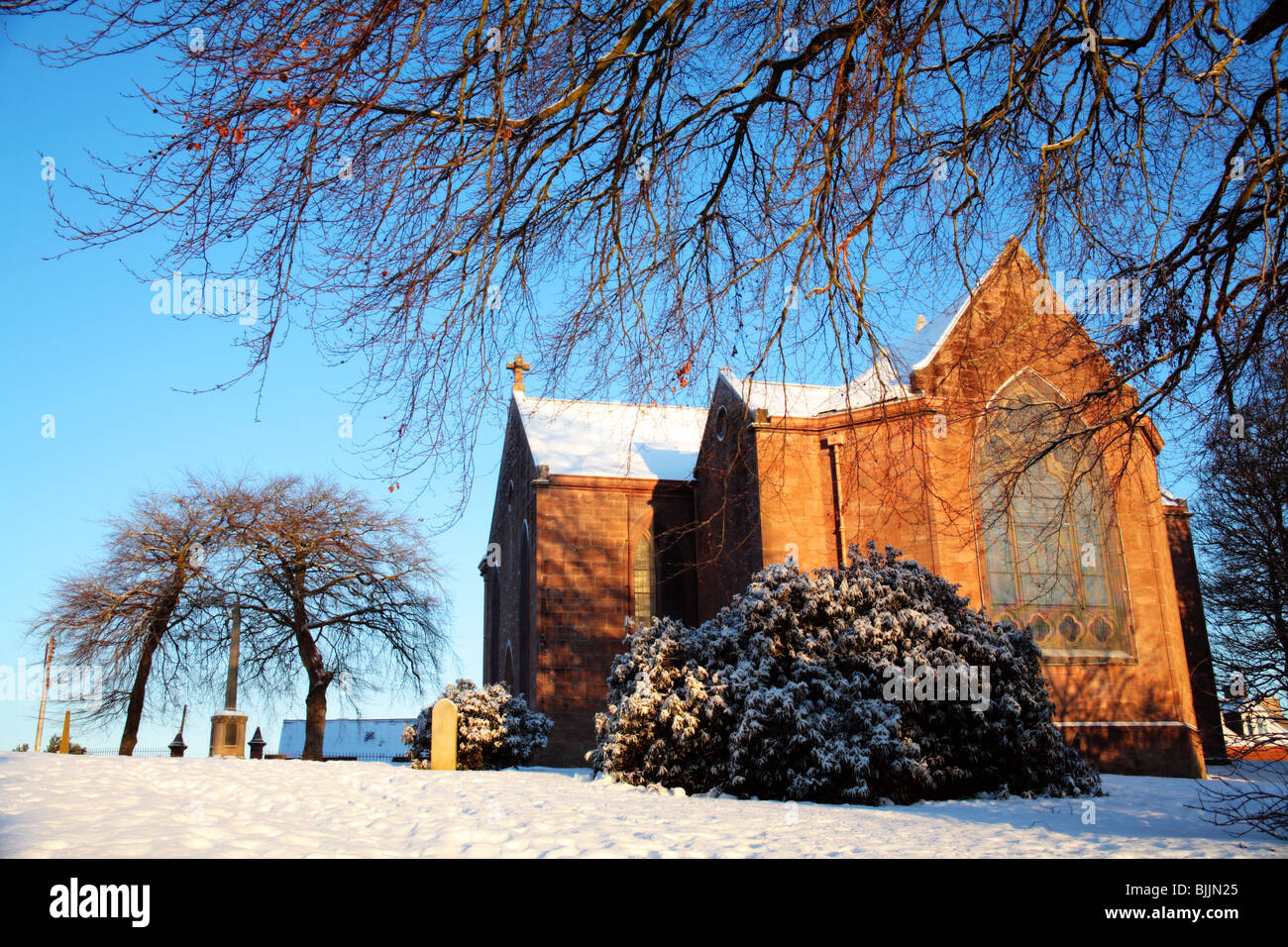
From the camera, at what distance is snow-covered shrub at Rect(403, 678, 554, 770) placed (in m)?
18.9

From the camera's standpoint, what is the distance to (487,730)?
18.9 meters

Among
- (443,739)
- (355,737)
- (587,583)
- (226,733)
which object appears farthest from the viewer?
(355,737)

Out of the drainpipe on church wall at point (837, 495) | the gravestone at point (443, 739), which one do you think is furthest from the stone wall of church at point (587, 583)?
the drainpipe on church wall at point (837, 495)

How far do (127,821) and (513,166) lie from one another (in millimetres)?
5704

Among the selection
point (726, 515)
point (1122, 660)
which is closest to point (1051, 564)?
point (1122, 660)

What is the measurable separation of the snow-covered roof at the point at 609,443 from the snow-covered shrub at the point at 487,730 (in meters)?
5.90

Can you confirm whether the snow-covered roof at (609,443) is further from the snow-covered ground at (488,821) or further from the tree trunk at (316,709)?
the snow-covered ground at (488,821)

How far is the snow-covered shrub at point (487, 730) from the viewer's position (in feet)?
62.1

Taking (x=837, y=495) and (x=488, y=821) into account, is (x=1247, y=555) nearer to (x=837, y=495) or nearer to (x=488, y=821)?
(x=837, y=495)

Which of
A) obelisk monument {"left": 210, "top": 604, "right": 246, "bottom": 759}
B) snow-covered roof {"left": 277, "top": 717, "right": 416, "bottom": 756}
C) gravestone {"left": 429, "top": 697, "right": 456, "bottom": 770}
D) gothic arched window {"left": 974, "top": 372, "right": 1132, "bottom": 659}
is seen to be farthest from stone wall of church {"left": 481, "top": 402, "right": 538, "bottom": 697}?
snow-covered roof {"left": 277, "top": 717, "right": 416, "bottom": 756}

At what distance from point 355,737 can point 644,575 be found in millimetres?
32448

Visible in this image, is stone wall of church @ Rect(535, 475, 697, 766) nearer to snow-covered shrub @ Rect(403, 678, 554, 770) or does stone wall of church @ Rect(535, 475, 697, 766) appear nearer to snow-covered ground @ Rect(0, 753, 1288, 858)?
snow-covered shrub @ Rect(403, 678, 554, 770)

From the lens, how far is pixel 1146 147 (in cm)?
737
